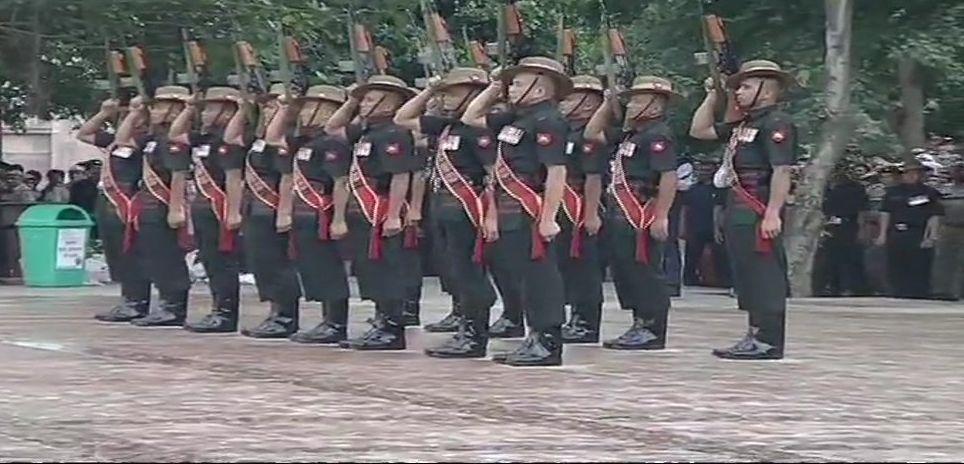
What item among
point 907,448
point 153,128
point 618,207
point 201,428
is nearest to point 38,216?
point 153,128

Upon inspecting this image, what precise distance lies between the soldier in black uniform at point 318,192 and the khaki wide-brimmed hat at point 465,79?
1018mm

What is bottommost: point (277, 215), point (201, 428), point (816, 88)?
point (201, 428)

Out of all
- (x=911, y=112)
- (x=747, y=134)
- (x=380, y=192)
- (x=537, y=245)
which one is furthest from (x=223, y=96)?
(x=911, y=112)

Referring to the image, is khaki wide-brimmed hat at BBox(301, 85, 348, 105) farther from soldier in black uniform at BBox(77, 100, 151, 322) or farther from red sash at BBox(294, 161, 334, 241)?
soldier in black uniform at BBox(77, 100, 151, 322)

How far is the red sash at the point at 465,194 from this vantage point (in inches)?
477

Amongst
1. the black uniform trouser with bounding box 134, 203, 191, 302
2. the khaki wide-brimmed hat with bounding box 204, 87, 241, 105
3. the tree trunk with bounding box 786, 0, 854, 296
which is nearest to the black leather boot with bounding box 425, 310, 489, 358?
the khaki wide-brimmed hat with bounding box 204, 87, 241, 105

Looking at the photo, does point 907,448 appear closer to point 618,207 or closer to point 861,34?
point 618,207

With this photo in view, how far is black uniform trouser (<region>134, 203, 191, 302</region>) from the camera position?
15180 millimetres

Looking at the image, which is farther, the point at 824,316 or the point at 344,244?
the point at 824,316

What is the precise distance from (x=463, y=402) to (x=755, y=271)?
9.52 feet

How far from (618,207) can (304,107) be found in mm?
2303

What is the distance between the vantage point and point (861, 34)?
20.8 metres

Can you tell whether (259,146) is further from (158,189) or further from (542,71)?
(542,71)

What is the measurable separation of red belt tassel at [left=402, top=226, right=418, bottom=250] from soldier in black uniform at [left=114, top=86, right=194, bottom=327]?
232 cm
